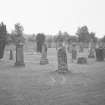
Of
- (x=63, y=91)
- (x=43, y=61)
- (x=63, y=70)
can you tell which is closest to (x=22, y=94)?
(x=63, y=91)

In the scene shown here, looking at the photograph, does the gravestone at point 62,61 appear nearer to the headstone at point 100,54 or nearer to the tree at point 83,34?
the headstone at point 100,54

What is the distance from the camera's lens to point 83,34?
2498 inches

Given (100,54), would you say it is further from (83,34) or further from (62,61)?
(83,34)

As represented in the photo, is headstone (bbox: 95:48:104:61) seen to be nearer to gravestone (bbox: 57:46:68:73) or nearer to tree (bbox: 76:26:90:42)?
gravestone (bbox: 57:46:68:73)

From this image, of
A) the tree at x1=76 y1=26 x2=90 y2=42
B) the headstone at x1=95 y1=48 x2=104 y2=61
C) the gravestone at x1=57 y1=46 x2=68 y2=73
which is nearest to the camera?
the gravestone at x1=57 y1=46 x2=68 y2=73

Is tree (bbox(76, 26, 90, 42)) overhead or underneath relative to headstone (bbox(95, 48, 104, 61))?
overhead

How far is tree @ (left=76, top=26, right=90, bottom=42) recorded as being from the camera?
62344 millimetres

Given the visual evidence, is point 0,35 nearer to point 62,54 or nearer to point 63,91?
point 62,54

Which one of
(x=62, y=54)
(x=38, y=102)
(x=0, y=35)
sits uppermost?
(x=0, y=35)

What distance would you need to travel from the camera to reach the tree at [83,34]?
62344 millimetres

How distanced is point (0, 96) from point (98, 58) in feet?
44.1

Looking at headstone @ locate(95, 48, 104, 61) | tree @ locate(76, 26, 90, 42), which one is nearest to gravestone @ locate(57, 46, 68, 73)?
headstone @ locate(95, 48, 104, 61)

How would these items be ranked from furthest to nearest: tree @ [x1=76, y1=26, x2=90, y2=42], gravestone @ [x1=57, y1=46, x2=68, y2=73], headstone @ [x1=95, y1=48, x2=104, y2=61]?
tree @ [x1=76, y1=26, x2=90, y2=42] → headstone @ [x1=95, y1=48, x2=104, y2=61] → gravestone @ [x1=57, y1=46, x2=68, y2=73]

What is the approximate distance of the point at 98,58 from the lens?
16578 millimetres
